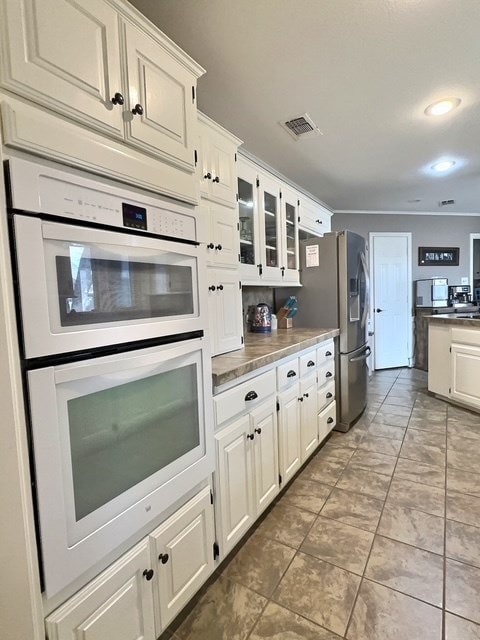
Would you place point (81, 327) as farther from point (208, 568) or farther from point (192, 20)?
point (192, 20)

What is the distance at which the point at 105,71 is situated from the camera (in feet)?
3.11

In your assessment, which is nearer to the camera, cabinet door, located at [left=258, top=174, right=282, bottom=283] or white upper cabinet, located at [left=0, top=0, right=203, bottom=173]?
white upper cabinet, located at [left=0, top=0, right=203, bottom=173]

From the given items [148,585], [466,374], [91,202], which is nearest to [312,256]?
[466,374]

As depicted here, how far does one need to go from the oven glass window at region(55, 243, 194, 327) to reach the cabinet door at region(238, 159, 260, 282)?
4.06 ft

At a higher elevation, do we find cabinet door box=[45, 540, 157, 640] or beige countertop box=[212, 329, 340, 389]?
beige countertop box=[212, 329, 340, 389]

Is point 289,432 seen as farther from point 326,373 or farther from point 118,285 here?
point 118,285

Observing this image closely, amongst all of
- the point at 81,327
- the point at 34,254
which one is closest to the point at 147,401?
the point at 81,327

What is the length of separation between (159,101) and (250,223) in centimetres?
135

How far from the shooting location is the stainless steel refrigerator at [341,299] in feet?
9.41

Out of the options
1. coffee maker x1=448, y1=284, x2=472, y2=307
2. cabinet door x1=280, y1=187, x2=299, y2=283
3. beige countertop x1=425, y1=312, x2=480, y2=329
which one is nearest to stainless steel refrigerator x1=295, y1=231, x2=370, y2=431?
cabinet door x1=280, y1=187, x2=299, y2=283

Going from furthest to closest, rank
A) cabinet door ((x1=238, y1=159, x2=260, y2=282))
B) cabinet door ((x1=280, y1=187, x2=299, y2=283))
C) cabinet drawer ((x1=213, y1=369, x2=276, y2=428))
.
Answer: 1. cabinet door ((x1=280, y1=187, x2=299, y2=283))
2. cabinet door ((x1=238, y1=159, x2=260, y2=282))
3. cabinet drawer ((x1=213, y1=369, x2=276, y2=428))

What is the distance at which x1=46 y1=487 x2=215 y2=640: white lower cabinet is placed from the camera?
0.85 m

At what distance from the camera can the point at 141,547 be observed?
3.35ft

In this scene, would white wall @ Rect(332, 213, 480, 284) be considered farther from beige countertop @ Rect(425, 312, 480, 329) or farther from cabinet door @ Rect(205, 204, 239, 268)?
cabinet door @ Rect(205, 204, 239, 268)
